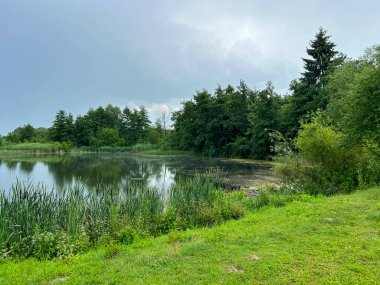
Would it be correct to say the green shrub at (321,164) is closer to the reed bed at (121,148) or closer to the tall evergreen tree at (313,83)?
the tall evergreen tree at (313,83)

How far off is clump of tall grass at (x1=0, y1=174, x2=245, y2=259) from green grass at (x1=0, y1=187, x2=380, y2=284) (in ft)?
1.98

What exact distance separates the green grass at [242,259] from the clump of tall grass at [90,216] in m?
0.60

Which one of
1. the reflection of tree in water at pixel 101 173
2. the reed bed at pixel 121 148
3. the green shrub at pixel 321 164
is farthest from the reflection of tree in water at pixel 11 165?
the reed bed at pixel 121 148

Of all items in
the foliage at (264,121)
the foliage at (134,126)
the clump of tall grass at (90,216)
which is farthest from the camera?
the foliage at (134,126)

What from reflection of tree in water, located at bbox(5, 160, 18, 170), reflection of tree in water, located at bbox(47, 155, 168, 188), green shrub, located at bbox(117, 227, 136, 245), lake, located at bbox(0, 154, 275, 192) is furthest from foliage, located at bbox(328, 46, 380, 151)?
reflection of tree in water, located at bbox(5, 160, 18, 170)

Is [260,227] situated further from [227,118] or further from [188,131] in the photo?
[188,131]

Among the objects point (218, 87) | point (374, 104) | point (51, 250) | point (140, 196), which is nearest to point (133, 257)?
point (51, 250)

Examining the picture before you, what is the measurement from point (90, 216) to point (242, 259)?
3771mm

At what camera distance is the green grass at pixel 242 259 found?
3342 mm

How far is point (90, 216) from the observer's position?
6.25 m

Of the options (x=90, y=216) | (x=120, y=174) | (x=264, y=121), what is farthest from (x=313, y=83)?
(x=90, y=216)

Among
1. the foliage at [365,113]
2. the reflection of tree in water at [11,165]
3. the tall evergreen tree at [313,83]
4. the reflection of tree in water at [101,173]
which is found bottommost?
the reflection of tree in water at [101,173]

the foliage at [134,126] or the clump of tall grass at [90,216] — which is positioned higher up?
the foliage at [134,126]

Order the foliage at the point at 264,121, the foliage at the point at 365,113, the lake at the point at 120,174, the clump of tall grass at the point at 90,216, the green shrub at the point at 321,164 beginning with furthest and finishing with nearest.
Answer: the foliage at the point at 264,121 → the lake at the point at 120,174 → the green shrub at the point at 321,164 → the foliage at the point at 365,113 → the clump of tall grass at the point at 90,216
